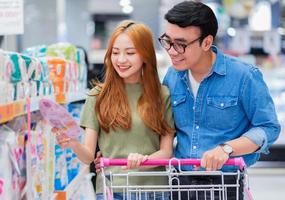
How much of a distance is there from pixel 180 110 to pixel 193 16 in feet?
1.27

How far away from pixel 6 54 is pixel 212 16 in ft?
2.77

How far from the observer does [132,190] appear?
83.7 inches

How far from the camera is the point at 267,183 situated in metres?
6.37

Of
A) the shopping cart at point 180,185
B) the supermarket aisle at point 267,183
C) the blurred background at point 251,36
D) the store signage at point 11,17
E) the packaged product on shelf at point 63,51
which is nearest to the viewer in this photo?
the shopping cart at point 180,185

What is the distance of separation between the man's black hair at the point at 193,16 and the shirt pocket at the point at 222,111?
25 centimetres

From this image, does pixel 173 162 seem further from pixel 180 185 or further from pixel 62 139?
pixel 62 139

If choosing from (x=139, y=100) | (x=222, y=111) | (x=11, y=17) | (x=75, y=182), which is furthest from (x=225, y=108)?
(x=75, y=182)

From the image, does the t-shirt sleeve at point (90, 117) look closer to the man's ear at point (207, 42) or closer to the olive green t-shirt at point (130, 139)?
the olive green t-shirt at point (130, 139)

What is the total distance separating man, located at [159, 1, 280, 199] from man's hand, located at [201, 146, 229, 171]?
0.15 m

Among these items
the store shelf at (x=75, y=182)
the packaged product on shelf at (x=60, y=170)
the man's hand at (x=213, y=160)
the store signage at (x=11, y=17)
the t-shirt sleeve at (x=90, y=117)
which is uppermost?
the store signage at (x=11, y=17)

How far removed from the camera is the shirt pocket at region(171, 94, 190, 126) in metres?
2.38

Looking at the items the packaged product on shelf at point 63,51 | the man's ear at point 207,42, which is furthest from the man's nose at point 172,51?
the packaged product on shelf at point 63,51

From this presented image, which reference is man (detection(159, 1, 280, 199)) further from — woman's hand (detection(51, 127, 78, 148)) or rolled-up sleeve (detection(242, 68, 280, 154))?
woman's hand (detection(51, 127, 78, 148))

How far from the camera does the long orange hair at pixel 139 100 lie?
2400 millimetres
